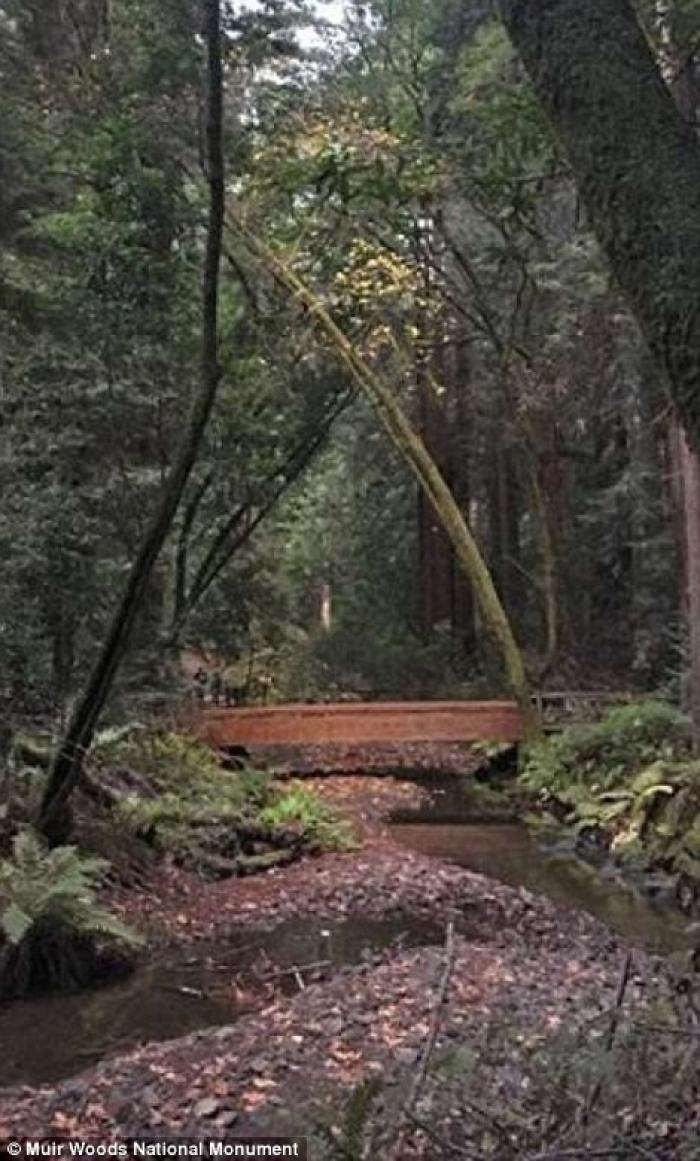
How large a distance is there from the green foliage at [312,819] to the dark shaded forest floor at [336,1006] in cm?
107

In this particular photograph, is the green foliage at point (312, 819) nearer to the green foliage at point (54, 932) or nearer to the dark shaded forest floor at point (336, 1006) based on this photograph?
the dark shaded forest floor at point (336, 1006)

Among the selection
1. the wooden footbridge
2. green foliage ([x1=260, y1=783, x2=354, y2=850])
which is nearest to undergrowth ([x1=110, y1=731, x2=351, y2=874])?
green foliage ([x1=260, y1=783, x2=354, y2=850])

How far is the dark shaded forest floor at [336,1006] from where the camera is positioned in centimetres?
426

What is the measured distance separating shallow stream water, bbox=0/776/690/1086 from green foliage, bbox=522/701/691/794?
278 centimetres

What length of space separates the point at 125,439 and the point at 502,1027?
27.6 feet

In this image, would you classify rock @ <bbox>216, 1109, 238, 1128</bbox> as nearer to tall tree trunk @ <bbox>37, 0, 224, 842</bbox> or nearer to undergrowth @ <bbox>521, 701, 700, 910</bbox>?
tall tree trunk @ <bbox>37, 0, 224, 842</bbox>

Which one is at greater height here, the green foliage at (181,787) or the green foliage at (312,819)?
the green foliage at (181,787)

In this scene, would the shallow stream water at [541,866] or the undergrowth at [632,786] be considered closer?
the shallow stream water at [541,866]

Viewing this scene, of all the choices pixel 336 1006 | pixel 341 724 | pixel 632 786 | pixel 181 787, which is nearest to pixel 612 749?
pixel 632 786

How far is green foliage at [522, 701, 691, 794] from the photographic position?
12.7 m

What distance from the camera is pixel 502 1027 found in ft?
15.1

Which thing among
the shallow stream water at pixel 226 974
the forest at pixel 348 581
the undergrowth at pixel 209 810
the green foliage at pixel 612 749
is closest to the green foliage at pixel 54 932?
the forest at pixel 348 581

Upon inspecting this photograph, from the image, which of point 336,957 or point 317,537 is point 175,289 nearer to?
point 336,957

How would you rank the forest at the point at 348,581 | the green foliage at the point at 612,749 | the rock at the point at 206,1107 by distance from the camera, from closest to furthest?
the forest at the point at 348,581 < the rock at the point at 206,1107 < the green foliage at the point at 612,749
